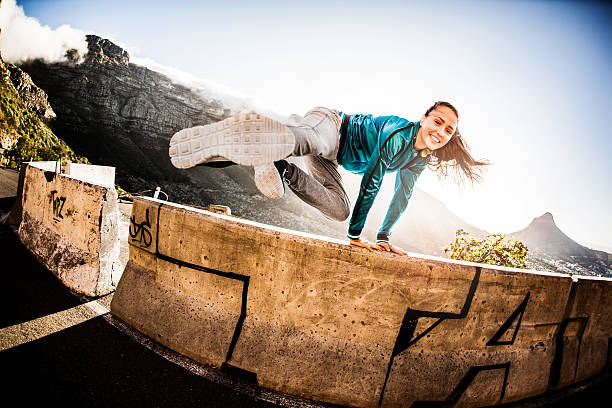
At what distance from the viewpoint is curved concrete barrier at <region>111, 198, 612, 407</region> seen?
6.81 ft

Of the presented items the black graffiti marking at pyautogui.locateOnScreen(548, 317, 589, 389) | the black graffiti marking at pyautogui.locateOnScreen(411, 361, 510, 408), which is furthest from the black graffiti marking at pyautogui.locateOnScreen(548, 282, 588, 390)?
the black graffiti marking at pyautogui.locateOnScreen(411, 361, 510, 408)

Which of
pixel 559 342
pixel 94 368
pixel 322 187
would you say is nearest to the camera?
pixel 94 368

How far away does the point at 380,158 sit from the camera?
2.59m

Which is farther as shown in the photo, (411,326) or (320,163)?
(320,163)

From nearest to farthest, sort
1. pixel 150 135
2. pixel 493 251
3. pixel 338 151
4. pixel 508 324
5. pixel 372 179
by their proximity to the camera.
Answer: pixel 508 324 → pixel 372 179 → pixel 338 151 → pixel 493 251 → pixel 150 135

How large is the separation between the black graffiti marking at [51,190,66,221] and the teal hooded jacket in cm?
366

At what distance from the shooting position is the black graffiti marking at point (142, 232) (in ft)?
8.61

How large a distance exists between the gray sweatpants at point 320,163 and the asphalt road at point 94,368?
185 centimetres

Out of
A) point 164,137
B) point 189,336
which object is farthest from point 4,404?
point 164,137

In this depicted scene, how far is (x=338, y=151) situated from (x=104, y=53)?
10643 cm

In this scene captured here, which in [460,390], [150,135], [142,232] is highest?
[150,135]

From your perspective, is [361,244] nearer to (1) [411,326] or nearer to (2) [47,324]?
(1) [411,326]

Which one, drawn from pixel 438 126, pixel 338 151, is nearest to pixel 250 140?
pixel 338 151

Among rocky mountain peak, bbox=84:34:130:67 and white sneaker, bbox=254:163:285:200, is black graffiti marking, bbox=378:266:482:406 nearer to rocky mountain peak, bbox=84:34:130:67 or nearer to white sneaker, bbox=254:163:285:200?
white sneaker, bbox=254:163:285:200
